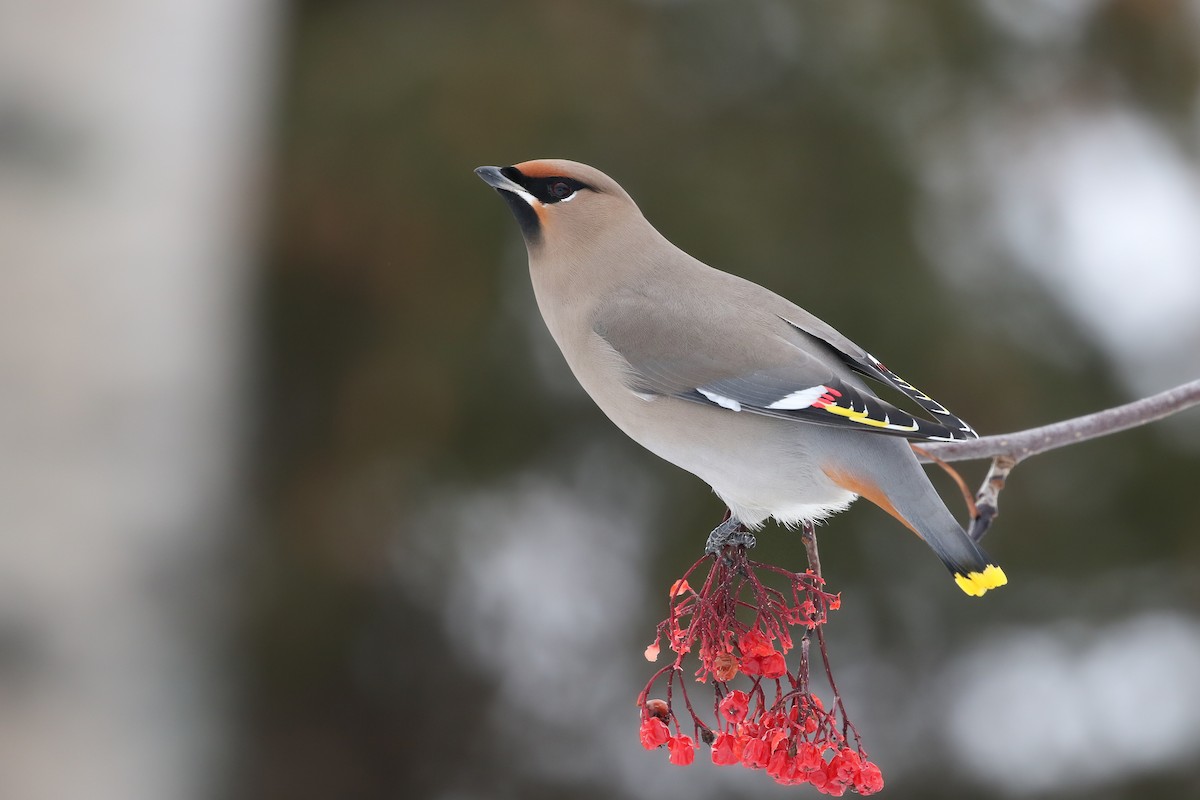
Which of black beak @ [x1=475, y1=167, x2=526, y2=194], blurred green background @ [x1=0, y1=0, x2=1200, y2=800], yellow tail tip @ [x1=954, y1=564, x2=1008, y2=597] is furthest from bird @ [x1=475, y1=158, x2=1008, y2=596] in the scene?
blurred green background @ [x1=0, y1=0, x2=1200, y2=800]

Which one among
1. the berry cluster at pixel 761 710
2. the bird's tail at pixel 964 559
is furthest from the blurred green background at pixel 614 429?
the bird's tail at pixel 964 559

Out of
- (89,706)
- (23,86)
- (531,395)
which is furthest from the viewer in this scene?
(531,395)

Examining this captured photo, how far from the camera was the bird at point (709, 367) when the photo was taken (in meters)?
2.18

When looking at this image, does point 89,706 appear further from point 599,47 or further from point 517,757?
point 599,47

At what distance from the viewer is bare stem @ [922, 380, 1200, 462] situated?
208 cm

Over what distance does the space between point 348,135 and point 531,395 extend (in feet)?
3.83

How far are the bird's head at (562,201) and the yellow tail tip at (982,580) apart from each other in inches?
35.6

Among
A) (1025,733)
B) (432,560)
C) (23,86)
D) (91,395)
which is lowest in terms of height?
(1025,733)

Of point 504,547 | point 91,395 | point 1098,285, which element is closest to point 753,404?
point 91,395

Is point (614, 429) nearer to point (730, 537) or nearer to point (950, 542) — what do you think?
point (730, 537)

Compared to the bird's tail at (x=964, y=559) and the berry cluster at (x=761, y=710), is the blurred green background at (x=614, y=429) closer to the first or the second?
the berry cluster at (x=761, y=710)

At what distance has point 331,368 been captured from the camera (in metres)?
4.90

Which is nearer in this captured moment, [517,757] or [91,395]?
[91,395]

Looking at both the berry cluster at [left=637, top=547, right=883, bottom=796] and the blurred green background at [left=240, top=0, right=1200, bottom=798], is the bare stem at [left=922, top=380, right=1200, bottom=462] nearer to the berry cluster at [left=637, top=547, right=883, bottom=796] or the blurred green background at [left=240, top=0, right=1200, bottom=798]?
the berry cluster at [left=637, top=547, right=883, bottom=796]
